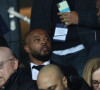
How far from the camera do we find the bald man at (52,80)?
5.71 m

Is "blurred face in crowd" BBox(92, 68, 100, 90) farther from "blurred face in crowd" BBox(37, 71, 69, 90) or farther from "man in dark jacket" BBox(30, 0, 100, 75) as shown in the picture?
"man in dark jacket" BBox(30, 0, 100, 75)

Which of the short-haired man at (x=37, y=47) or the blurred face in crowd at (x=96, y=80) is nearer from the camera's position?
the blurred face in crowd at (x=96, y=80)

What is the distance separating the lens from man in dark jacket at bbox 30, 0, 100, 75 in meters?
7.28

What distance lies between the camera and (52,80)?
226 inches

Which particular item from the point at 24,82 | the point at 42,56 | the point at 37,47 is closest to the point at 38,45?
the point at 37,47

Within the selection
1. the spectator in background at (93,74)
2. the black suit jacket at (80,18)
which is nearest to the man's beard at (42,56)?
the black suit jacket at (80,18)

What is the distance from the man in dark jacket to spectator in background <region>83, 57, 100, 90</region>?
48.2 inches

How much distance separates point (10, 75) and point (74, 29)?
154cm

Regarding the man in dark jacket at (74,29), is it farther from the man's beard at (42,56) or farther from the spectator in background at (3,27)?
the spectator in background at (3,27)

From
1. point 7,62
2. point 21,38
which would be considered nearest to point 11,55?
point 7,62

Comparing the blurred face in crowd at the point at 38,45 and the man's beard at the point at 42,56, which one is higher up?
the blurred face in crowd at the point at 38,45

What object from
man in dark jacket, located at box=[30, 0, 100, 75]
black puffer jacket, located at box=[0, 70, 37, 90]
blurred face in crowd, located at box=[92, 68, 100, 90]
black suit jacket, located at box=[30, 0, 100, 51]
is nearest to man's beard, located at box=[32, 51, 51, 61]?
man in dark jacket, located at box=[30, 0, 100, 75]

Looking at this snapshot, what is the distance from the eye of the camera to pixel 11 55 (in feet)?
21.4

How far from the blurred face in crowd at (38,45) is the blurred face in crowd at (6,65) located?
71 cm
